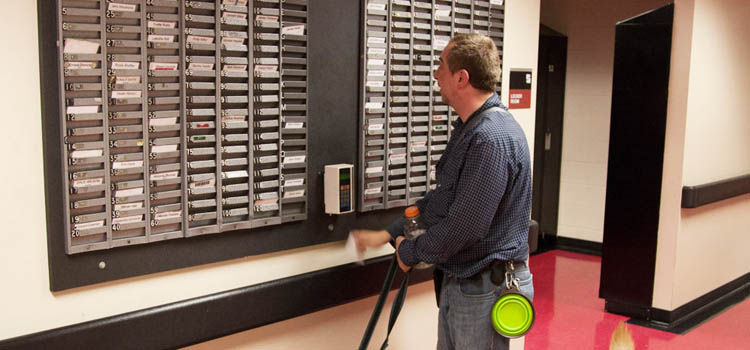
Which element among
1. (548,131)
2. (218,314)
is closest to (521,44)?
(218,314)

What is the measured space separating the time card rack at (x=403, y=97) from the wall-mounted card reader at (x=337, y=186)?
0.45ft

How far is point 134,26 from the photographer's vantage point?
6.56 ft

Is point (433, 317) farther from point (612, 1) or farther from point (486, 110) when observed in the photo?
point (612, 1)

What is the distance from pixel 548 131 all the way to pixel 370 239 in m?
4.67

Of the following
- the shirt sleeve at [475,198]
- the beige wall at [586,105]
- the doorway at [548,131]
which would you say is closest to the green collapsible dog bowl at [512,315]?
the shirt sleeve at [475,198]

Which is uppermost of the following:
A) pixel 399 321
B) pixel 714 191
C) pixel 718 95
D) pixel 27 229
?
pixel 718 95

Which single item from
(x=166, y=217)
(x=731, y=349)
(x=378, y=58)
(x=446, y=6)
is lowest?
(x=731, y=349)

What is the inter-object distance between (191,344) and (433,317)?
1.30 meters

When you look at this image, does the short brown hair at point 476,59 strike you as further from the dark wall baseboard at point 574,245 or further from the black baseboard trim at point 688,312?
the dark wall baseboard at point 574,245

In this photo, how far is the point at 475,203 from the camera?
7.13 feet

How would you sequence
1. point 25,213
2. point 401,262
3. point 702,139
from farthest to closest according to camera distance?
point 702,139 < point 401,262 < point 25,213

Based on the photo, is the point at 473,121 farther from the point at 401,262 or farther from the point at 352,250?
the point at 352,250

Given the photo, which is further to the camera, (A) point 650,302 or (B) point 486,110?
(A) point 650,302

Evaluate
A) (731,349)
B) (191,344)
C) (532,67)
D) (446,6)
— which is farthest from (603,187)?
(191,344)
